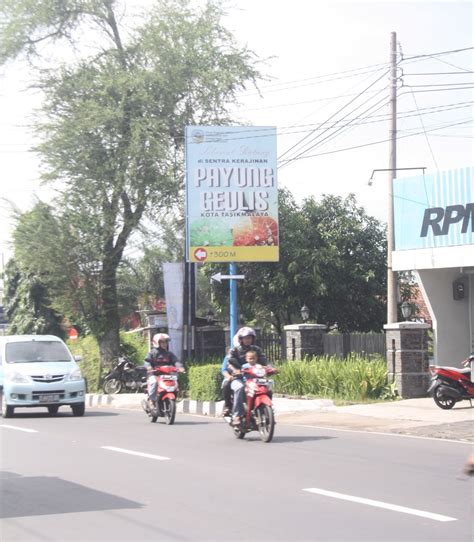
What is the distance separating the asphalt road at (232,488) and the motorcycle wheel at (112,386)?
12.8m

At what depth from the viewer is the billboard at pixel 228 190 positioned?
2361 centimetres

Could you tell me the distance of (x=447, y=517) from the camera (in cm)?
797

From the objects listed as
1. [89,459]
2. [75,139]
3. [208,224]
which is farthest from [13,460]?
[75,139]

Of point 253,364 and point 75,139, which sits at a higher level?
point 75,139

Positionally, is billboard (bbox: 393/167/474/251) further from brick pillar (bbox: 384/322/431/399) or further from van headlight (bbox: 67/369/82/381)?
van headlight (bbox: 67/369/82/381)

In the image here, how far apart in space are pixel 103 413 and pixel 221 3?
1426 centimetres

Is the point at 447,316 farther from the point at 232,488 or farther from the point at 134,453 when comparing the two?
the point at 232,488

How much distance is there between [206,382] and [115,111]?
9782mm

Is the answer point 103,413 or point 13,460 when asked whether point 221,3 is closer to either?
point 103,413

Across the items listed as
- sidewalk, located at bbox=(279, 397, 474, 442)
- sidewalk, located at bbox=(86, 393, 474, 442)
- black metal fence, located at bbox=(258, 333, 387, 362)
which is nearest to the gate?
black metal fence, located at bbox=(258, 333, 387, 362)

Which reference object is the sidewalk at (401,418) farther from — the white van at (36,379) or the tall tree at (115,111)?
the tall tree at (115,111)

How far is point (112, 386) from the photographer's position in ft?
93.4

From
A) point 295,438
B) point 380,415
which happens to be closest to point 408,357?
point 380,415

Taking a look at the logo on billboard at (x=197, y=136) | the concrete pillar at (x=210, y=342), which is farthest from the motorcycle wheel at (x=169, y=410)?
the concrete pillar at (x=210, y=342)
